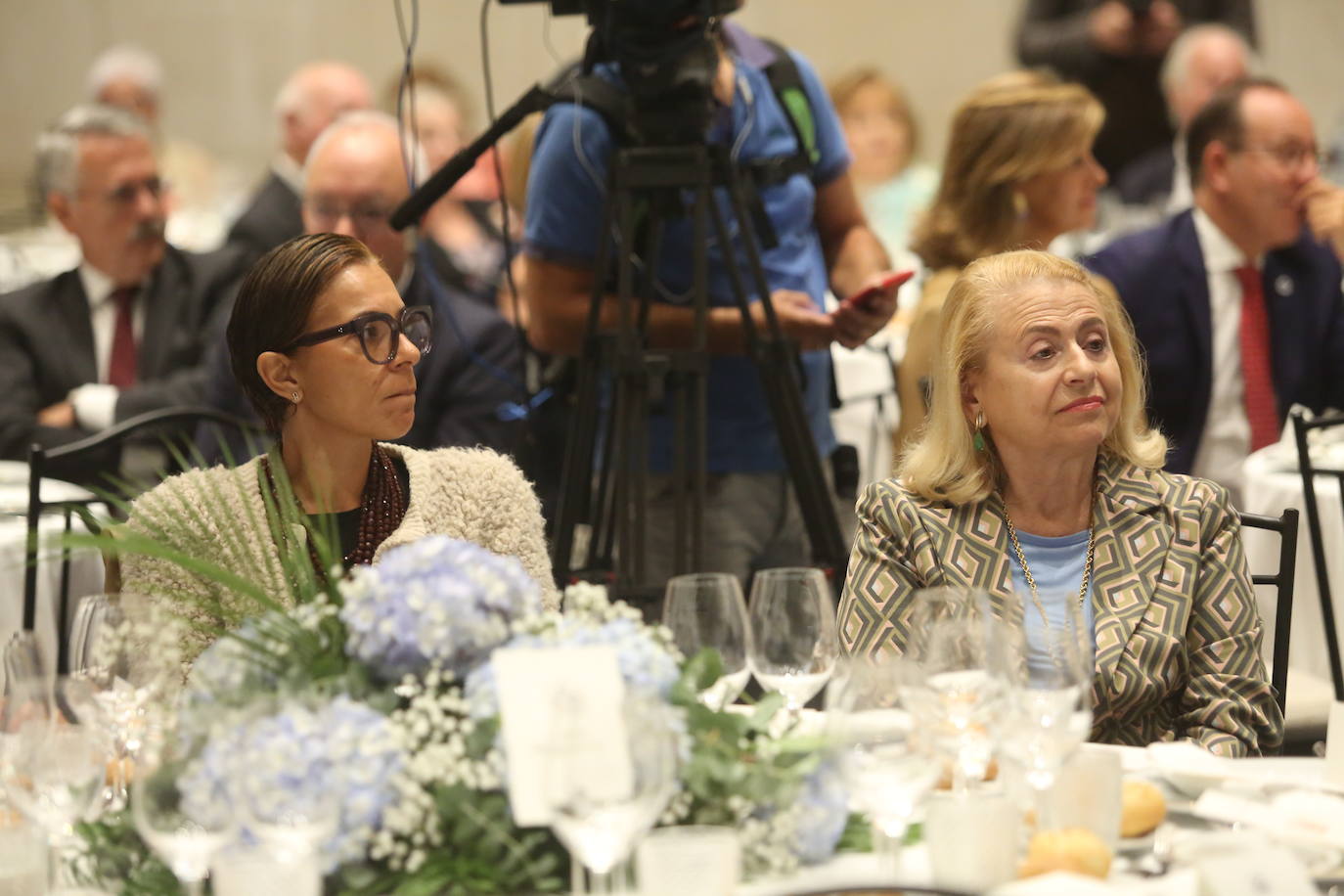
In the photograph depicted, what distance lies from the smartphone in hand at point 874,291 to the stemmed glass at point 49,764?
63.7 inches

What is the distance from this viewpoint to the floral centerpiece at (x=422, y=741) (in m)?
1.31

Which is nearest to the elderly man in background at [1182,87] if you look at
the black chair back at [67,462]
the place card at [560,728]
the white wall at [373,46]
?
the white wall at [373,46]

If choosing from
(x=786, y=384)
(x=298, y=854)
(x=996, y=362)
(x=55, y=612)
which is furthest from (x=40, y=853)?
(x=55, y=612)

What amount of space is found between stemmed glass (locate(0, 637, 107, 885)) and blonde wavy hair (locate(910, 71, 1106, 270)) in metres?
2.72

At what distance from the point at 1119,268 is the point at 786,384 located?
150 cm

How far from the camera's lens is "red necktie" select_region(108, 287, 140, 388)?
14.4 ft

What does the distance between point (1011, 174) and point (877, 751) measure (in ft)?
8.76

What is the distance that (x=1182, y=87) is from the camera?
693 centimetres

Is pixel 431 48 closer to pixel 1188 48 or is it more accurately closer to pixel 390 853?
pixel 1188 48

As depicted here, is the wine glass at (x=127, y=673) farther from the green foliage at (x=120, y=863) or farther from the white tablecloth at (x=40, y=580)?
the white tablecloth at (x=40, y=580)

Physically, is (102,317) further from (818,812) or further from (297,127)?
(818,812)

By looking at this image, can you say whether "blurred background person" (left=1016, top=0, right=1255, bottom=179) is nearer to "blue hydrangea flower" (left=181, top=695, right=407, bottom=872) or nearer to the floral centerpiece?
the floral centerpiece

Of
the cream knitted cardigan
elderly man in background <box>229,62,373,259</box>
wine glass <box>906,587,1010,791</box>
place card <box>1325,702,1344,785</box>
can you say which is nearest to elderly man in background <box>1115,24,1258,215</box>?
elderly man in background <box>229,62,373,259</box>

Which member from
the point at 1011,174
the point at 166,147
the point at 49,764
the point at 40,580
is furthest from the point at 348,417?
the point at 166,147
